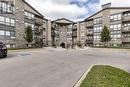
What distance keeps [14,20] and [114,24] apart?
107ft

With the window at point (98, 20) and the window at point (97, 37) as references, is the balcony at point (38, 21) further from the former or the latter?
the window at point (97, 37)

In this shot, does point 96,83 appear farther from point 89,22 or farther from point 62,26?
point 62,26

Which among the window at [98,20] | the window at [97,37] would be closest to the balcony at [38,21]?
the window at [98,20]

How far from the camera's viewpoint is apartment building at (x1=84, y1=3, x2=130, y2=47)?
166 feet

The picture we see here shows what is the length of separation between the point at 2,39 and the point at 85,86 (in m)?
36.9

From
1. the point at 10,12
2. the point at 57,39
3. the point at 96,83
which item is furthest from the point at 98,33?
the point at 96,83

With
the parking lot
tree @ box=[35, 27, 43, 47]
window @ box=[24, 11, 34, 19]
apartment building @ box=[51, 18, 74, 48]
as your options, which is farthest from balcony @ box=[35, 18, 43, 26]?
the parking lot

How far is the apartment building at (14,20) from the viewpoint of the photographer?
40.1 m

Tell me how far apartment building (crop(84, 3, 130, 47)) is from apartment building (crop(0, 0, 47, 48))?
24.3 m

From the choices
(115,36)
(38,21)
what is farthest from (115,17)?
(38,21)

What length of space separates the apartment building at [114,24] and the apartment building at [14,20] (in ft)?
79.6

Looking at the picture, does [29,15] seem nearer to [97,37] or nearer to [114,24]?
[97,37]

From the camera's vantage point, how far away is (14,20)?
143 ft

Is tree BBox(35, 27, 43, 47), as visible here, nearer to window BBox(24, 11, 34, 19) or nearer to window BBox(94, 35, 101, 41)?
window BBox(24, 11, 34, 19)
